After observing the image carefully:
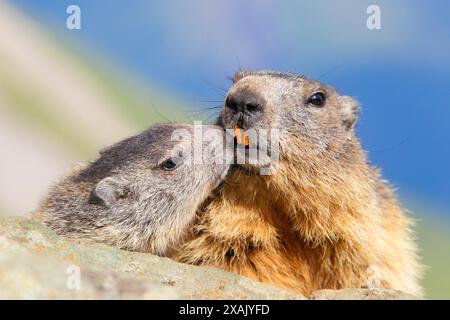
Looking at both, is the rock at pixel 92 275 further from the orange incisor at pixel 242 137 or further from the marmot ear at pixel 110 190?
the orange incisor at pixel 242 137

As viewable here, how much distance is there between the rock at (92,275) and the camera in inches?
142

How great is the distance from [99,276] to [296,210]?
8.22 ft

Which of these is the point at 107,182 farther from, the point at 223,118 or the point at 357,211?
the point at 357,211

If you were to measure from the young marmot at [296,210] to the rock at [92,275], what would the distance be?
87 centimetres

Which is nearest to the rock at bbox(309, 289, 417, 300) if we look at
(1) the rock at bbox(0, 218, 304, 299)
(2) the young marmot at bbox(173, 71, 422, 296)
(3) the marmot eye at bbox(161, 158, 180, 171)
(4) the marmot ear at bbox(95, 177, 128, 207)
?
(1) the rock at bbox(0, 218, 304, 299)

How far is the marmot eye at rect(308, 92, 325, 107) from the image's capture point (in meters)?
6.31

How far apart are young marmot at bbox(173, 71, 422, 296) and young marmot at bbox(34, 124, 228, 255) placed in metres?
0.22

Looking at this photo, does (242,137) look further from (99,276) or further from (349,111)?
(99,276)

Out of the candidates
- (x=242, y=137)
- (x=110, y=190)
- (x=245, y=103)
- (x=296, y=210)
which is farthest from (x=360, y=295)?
(x=110, y=190)

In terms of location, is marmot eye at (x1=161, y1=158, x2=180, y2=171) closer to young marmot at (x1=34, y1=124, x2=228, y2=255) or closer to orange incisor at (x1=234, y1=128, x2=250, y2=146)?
young marmot at (x1=34, y1=124, x2=228, y2=255)

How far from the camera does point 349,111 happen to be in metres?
6.82

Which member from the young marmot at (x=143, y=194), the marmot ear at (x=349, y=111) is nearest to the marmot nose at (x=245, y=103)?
the young marmot at (x=143, y=194)

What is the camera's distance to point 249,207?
19.0 feet
